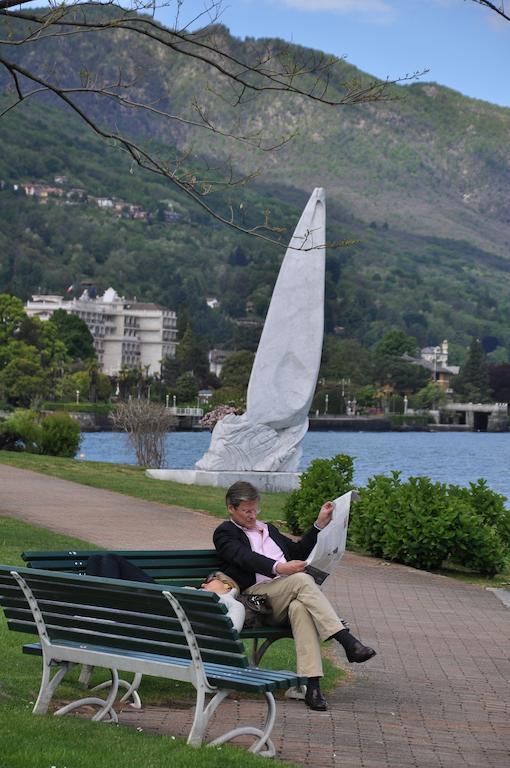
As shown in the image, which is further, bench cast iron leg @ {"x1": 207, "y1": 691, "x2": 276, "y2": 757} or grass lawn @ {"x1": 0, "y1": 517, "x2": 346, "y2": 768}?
bench cast iron leg @ {"x1": 207, "y1": 691, "x2": 276, "y2": 757}

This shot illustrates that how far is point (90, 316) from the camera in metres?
174

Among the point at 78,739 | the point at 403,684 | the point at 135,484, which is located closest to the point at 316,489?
the point at 135,484

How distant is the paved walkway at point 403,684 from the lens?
600cm

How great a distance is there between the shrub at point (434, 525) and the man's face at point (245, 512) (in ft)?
23.1

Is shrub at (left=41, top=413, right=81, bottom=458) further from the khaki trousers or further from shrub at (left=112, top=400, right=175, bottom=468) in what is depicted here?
the khaki trousers

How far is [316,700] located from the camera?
6707 millimetres

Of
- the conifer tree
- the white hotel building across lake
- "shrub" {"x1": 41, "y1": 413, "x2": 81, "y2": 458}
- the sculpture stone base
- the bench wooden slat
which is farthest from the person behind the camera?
the white hotel building across lake

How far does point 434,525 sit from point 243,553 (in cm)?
719

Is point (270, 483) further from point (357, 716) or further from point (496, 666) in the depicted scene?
point (357, 716)

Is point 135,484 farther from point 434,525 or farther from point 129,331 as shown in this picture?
point 129,331

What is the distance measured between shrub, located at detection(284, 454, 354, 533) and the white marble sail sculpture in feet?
25.6

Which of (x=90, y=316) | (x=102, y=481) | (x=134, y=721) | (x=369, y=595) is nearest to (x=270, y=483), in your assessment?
(x=102, y=481)

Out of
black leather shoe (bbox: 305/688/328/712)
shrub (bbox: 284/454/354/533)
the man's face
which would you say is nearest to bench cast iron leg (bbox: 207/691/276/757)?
black leather shoe (bbox: 305/688/328/712)

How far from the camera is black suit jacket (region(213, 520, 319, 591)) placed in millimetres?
7000
